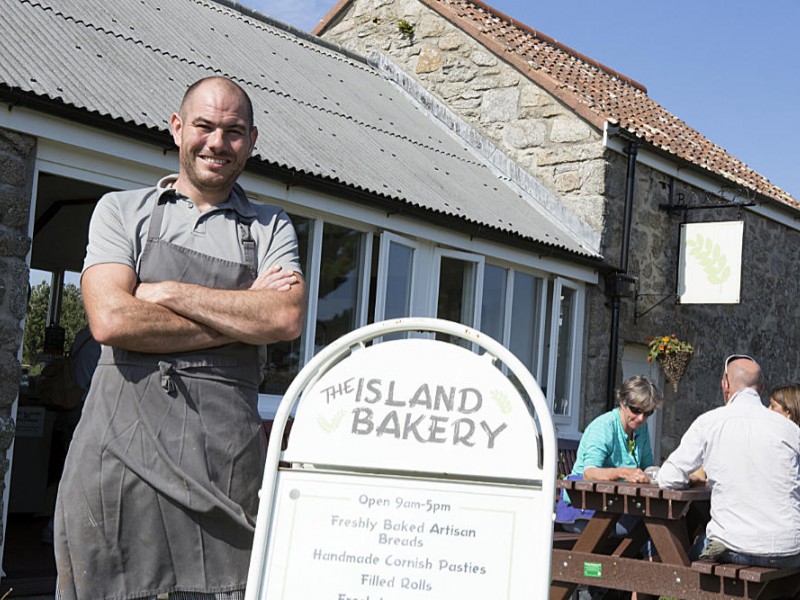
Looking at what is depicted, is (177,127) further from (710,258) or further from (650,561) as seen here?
(710,258)

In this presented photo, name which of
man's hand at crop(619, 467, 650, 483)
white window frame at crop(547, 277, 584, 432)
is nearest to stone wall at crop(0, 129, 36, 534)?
man's hand at crop(619, 467, 650, 483)

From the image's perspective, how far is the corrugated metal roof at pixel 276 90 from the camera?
7211 mm

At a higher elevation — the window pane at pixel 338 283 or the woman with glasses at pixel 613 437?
the window pane at pixel 338 283

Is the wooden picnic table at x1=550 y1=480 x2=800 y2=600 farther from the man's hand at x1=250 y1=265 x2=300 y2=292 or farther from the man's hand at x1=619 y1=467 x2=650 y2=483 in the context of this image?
the man's hand at x1=250 y1=265 x2=300 y2=292

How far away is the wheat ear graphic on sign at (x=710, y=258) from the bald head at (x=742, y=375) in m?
6.06

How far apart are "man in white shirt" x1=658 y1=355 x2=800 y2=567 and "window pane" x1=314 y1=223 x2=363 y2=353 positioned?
140 inches

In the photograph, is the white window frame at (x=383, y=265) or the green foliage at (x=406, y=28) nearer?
the white window frame at (x=383, y=265)

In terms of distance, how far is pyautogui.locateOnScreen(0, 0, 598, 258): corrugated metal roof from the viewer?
7211 millimetres

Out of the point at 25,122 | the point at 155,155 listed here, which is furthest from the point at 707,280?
the point at 25,122

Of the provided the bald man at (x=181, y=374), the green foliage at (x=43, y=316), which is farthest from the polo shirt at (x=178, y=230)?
the green foliage at (x=43, y=316)

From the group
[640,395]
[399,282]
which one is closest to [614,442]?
[640,395]

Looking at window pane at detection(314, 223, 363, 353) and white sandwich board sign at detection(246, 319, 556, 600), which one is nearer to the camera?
white sandwich board sign at detection(246, 319, 556, 600)

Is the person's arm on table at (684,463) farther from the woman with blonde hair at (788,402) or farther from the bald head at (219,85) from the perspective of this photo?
the bald head at (219,85)

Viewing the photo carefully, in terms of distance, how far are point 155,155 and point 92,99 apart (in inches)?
21.1
